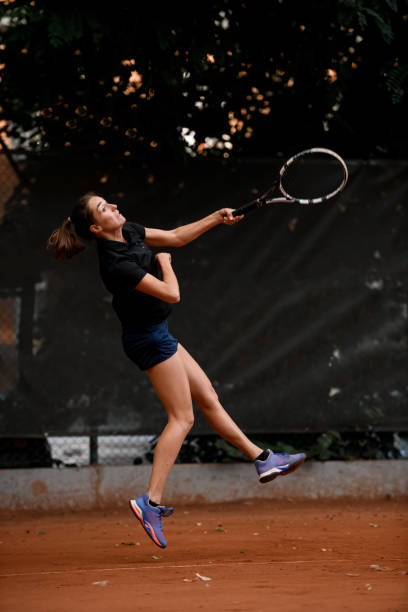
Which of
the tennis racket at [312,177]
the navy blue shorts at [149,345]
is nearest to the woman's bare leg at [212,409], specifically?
the navy blue shorts at [149,345]

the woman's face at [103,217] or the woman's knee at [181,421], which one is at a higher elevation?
the woman's face at [103,217]

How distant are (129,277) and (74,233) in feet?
1.51

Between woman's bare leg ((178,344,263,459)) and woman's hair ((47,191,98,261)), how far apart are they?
0.75m

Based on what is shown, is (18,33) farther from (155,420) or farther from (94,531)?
(94,531)

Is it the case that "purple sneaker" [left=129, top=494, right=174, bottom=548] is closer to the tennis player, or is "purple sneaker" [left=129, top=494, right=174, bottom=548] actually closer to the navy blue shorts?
the tennis player

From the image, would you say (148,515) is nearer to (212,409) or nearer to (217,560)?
(217,560)

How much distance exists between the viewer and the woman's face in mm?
3969

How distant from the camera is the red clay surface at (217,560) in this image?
3.25 meters

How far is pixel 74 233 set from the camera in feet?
13.4

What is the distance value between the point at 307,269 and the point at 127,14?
207cm

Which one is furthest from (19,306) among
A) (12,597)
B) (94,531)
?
(12,597)

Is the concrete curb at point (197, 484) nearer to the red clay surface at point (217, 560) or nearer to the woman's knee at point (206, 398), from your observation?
the red clay surface at point (217, 560)

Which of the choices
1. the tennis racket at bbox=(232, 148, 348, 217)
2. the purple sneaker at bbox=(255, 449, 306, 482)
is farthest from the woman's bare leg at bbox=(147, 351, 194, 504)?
the tennis racket at bbox=(232, 148, 348, 217)

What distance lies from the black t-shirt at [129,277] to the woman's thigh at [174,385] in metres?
0.22
